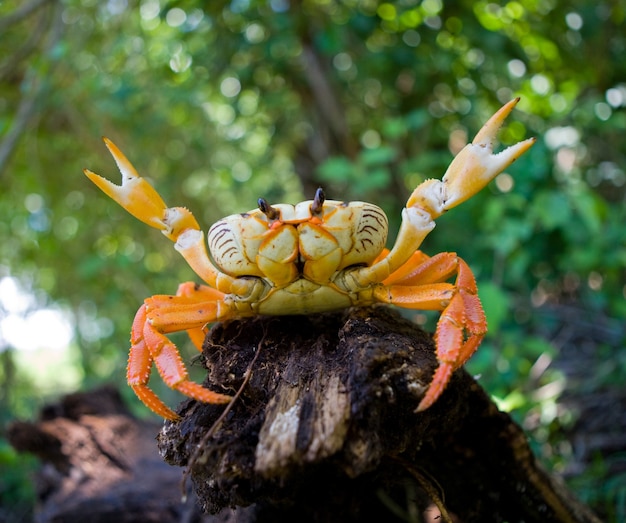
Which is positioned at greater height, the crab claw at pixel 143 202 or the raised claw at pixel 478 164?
the crab claw at pixel 143 202

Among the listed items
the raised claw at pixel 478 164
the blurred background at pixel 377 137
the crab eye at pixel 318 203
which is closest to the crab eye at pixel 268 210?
the crab eye at pixel 318 203

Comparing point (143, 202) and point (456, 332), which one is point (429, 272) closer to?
point (456, 332)

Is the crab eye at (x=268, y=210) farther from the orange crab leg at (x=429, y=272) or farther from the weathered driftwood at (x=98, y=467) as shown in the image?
the weathered driftwood at (x=98, y=467)

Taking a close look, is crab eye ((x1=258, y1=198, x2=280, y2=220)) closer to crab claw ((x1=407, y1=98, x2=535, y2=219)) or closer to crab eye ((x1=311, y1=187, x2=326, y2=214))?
crab eye ((x1=311, y1=187, x2=326, y2=214))

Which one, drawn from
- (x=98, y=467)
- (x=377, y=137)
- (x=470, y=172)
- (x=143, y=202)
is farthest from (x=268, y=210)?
(x=377, y=137)

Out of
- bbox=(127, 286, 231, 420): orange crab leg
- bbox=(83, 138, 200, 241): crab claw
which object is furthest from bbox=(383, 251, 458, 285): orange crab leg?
bbox=(83, 138, 200, 241): crab claw
